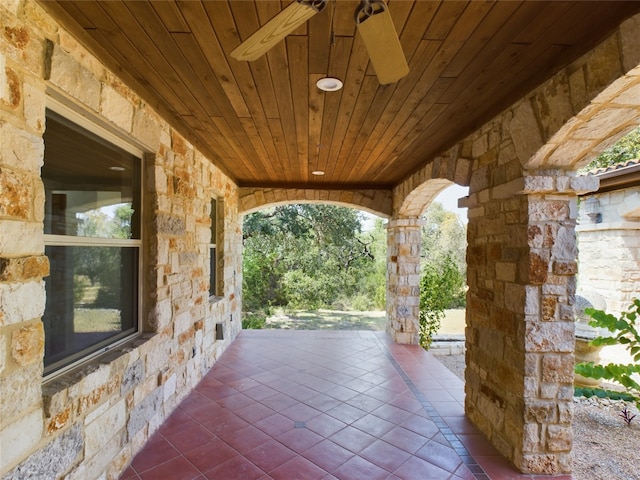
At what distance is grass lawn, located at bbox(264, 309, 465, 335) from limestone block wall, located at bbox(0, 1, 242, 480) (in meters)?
4.78

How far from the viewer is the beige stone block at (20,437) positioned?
125 cm

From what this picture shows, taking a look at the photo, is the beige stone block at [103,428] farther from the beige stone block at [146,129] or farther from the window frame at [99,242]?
the beige stone block at [146,129]

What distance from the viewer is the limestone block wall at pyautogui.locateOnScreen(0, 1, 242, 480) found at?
1.30 m

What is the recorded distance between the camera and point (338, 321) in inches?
330

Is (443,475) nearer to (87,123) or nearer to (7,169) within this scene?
(7,169)

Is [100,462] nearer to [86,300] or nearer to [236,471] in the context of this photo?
[236,471]

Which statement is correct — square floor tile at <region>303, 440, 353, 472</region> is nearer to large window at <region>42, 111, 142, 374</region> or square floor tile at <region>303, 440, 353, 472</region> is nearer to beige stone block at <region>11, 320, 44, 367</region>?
large window at <region>42, 111, 142, 374</region>

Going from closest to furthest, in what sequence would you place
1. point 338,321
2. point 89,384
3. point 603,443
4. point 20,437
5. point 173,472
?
point 20,437 < point 89,384 < point 173,472 < point 603,443 < point 338,321

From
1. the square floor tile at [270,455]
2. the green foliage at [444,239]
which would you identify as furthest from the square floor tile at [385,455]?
the green foliage at [444,239]

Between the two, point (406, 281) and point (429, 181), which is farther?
point (406, 281)

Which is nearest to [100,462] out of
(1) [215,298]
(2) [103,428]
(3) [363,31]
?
(2) [103,428]

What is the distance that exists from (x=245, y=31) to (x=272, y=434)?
2.63 m

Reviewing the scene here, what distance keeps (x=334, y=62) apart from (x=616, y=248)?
5.82m

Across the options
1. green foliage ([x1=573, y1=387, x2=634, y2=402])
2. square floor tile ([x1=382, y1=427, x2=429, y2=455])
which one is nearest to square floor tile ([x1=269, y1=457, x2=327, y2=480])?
square floor tile ([x1=382, y1=427, x2=429, y2=455])
